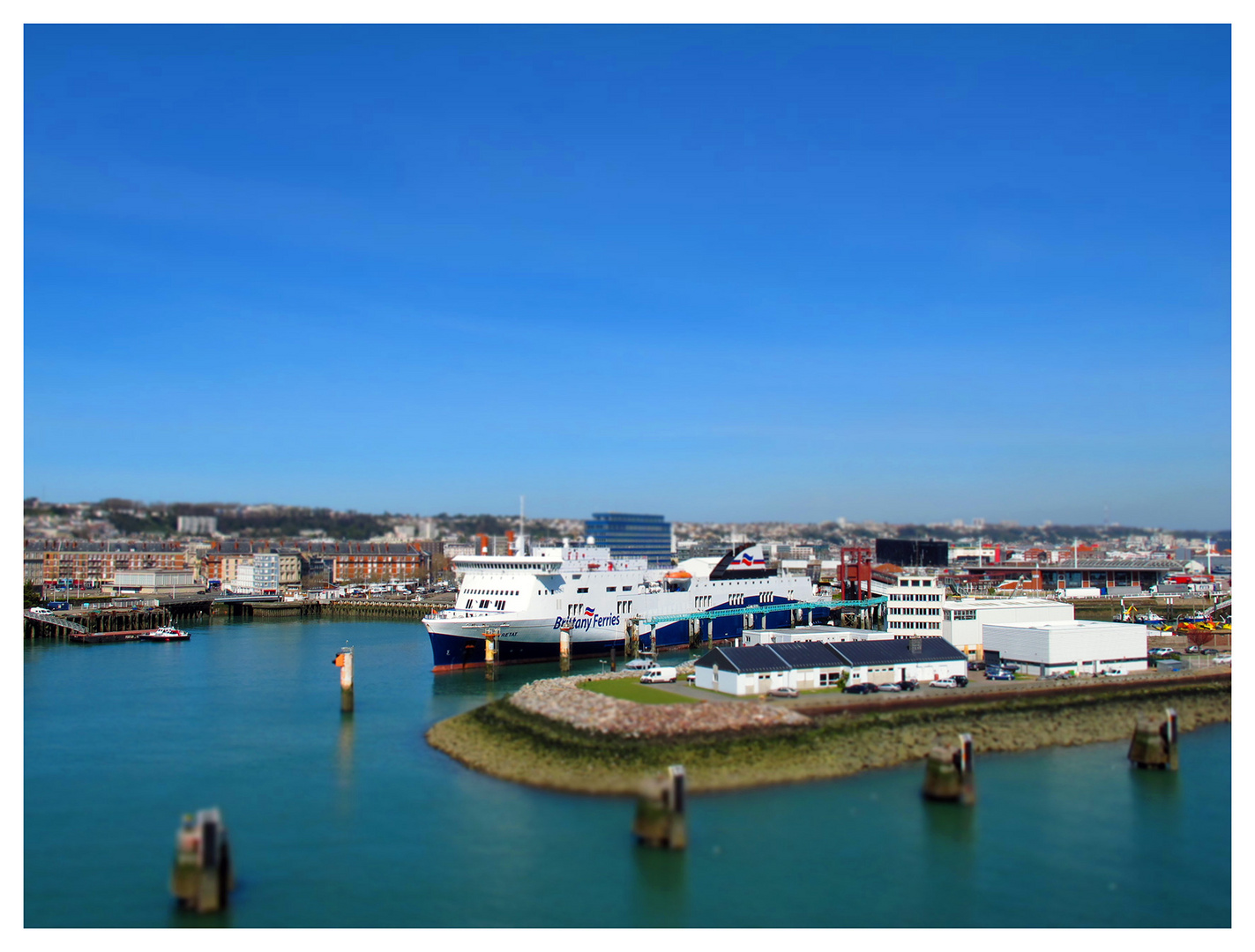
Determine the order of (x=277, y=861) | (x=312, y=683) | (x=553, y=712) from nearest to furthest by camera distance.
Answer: (x=277, y=861)
(x=553, y=712)
(x=312, y=683)

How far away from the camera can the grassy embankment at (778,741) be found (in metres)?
19.7

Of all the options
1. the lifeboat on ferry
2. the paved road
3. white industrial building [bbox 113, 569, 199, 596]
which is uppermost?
the lifeboat on ferry

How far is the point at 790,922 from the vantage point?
44.2ft

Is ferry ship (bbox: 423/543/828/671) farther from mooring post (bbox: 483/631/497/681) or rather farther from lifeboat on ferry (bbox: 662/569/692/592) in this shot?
mooring post (bbox: 483/631/497/681)

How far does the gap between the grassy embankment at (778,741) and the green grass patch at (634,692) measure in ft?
8.07

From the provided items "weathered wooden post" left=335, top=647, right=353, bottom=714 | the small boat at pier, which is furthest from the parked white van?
the small boat at pier

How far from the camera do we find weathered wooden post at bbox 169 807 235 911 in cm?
1346

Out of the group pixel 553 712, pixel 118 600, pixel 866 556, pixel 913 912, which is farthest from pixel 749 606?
pixel 118 600

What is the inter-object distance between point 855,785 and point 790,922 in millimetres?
6462

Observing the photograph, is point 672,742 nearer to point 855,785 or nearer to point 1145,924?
point 855,785

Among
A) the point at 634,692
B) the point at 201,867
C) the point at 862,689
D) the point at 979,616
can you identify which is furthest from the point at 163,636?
the point at 201,867

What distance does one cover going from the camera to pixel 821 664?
26.3 meters

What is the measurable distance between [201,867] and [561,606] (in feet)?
78.9

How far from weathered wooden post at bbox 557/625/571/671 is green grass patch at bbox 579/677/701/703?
25.7 feet
